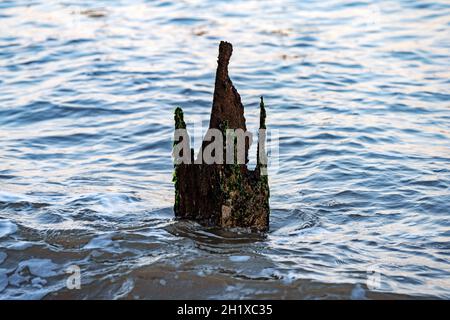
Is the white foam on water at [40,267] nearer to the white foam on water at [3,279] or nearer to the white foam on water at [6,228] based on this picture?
the white foam on water at [3,279]

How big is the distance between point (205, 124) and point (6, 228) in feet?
12.4

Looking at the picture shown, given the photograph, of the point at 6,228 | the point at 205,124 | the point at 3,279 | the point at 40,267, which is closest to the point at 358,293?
the point at 40,267

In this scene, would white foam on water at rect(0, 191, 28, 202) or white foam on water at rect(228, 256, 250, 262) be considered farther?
white foam on water at rect(0, 191, 28, 202)

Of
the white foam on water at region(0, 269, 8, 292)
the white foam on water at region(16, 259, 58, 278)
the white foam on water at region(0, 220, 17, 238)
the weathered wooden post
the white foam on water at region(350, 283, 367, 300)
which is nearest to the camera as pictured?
the white foam on water at region(350, 283, 367, 300)

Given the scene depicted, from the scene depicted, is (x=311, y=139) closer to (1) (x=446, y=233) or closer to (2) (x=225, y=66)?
(1) (x=446, y=233)

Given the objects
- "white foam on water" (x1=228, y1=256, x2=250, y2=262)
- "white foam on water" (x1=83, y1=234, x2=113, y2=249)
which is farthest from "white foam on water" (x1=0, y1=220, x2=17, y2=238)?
"white foam on water" (x1=228, y1=256, x2=250, y2=262)

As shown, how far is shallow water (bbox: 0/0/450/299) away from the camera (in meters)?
6.06

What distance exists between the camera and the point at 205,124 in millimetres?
10078

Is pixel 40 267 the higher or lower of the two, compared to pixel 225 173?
lower

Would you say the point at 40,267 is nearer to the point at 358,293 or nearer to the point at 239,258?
the point at 239,258

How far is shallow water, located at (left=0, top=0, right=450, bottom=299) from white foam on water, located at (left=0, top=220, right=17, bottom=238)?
0.02 meters

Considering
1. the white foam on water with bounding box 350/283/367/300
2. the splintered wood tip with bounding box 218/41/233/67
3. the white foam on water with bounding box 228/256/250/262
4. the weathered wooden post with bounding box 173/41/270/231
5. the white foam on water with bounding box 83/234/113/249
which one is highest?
the splintered wood tip with bounding box 218/41/233/67

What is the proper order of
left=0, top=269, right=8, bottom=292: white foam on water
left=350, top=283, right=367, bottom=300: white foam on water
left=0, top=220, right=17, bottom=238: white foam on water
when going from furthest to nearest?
left=0, top=220, right=17, bottom=238: white foam on water < left=0, top=269, right=8, bottom=292: white foam on water < left=350, top=283, right=367, bottom=300: white foam on water

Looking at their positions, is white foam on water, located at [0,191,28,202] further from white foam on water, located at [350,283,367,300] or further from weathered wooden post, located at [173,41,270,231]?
white foam on water, located at [350,283,367,300]
